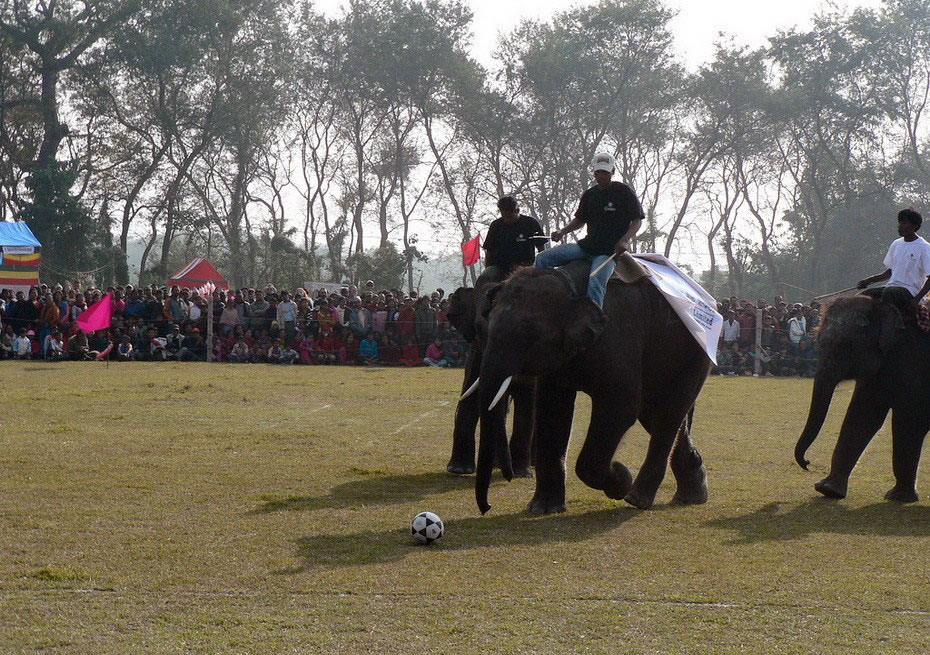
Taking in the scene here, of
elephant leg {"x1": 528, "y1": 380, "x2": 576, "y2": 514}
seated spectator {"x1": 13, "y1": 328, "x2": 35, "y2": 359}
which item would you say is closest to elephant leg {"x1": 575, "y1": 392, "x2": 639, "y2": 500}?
elephant leg {"x1": 528, "y1": 380, "x2": 576, "y2": 514}

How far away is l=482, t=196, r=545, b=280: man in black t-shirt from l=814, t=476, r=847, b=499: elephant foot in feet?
9.61

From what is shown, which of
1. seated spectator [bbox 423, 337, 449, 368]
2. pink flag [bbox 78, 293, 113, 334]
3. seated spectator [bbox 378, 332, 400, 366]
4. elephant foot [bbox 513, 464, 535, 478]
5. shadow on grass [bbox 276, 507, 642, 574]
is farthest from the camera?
seated spectator [bbox 378, 332, 400, 366]

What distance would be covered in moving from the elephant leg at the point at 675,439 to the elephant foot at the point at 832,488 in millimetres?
932

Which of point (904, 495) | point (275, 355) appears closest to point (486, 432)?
point (904, 495)

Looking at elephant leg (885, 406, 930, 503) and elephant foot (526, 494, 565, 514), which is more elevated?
elephant leg (885, 406, 930, 503)

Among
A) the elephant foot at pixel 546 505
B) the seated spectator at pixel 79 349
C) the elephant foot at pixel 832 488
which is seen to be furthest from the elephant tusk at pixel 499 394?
the seated spectator at pixel 79 349

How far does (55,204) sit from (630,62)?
24897 mm

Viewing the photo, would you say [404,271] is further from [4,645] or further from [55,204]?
[4,645]

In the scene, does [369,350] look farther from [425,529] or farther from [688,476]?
[425,529]

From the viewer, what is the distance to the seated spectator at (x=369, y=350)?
28.4m

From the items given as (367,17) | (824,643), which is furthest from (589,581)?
(367,17)

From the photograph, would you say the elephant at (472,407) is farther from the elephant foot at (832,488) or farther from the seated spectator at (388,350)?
the seated spectator at (388,350)

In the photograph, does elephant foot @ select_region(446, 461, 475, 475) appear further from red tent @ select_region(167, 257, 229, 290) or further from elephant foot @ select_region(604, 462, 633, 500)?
red tent @ select_region(167, 257, 229, 290)

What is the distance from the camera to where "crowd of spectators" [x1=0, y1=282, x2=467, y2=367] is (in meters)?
27.9
